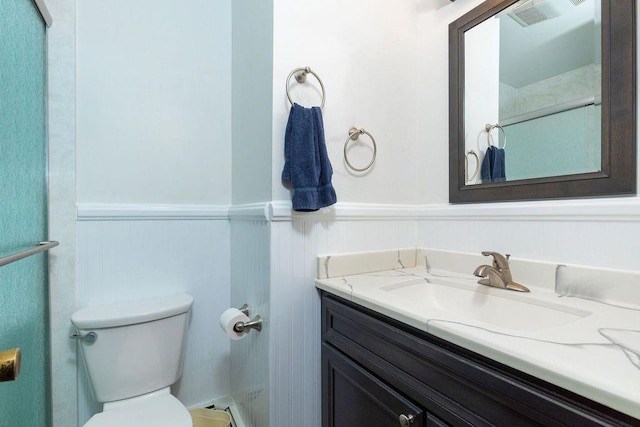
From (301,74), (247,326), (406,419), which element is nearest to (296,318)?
(247,326)

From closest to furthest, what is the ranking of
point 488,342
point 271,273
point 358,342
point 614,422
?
point 614,422, point 488,342, point 358,342, point 271,273

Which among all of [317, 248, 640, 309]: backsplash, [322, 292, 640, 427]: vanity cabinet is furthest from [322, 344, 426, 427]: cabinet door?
[317, 248, 640, 309]: backsplash

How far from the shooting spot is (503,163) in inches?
43.5

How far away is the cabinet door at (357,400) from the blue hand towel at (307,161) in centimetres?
54

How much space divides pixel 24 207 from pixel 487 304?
1495mm

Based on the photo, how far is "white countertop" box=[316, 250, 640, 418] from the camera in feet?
1.41

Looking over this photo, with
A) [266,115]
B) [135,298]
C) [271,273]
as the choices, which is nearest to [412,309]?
[271,273]

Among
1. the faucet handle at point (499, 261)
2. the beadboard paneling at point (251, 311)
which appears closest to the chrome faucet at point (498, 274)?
the faucet handle at point (499, 261)

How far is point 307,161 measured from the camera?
3.36ft

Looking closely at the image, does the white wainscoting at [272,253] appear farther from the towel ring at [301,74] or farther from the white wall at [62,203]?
the towel ring at [301,74]

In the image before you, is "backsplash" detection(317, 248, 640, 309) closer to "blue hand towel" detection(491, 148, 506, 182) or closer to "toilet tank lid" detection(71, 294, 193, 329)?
"blue hand towel" detection(491, 148, 506, 182)

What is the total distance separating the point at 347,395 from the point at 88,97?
1.54m

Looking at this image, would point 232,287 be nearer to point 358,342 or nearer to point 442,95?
point 358,342

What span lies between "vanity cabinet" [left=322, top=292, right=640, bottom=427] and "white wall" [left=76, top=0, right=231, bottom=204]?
3.08 ft
